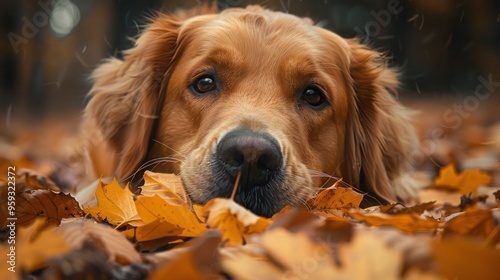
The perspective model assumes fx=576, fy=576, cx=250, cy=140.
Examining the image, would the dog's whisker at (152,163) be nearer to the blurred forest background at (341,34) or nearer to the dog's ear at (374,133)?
the dog's ear at (374,133)

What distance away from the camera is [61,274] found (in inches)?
63.5

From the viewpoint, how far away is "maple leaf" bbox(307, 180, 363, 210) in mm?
2842

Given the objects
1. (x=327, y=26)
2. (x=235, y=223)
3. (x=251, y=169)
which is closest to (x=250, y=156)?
(x=251, y=169)

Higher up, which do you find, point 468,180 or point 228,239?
point 228,239

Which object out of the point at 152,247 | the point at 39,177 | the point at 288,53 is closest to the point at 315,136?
the point at 288,53

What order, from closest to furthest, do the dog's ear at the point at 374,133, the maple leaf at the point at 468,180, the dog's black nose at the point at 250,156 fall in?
1. the dog's black nose at the point at 250,156
2. the dog's ear at the point at 374,133
3. the maple leaf at the point at 468,180

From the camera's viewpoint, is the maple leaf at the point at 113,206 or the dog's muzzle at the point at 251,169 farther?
the dog's muzzle at the point at 251,169

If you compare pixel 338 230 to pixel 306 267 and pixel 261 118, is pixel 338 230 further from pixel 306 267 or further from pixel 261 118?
pixel 261 118

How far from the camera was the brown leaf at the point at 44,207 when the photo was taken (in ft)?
8.52

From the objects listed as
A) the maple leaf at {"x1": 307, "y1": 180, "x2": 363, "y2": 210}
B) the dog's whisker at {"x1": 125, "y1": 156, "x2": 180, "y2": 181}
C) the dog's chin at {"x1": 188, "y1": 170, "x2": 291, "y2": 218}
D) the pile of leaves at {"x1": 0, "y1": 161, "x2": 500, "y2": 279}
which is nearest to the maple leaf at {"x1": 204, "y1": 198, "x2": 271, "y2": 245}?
the pile of leaves at {"x1": 0, "y1": 161, "x2": 500, "y2": 279}

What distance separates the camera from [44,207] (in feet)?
8.74

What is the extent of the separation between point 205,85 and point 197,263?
6.42 ft

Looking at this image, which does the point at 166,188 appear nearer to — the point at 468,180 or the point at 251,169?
the point at 251,169

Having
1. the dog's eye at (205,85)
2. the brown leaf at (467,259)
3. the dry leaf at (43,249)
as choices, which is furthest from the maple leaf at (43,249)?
the dog's eye at (205,85)
